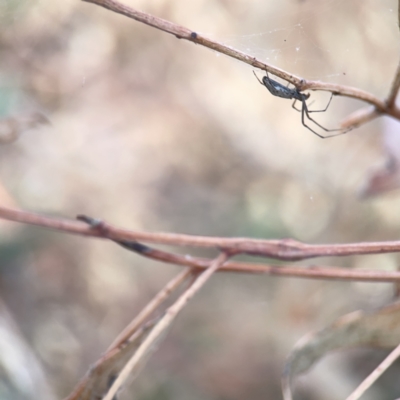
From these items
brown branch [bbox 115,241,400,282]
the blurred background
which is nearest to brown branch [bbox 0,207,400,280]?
brown branch [bbox 115,241,400,282]

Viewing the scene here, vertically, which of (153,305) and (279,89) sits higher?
(279,89)

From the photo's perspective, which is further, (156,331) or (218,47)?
(156,331)

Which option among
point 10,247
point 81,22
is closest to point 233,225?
point 10,247

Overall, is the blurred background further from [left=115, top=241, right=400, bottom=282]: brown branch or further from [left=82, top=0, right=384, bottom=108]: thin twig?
[left=82, top=0, right=384, bottom=108]: thin twig

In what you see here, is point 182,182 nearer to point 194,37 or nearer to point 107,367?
point 107,367

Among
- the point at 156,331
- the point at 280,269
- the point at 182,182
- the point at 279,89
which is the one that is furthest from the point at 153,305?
the point at 182,182

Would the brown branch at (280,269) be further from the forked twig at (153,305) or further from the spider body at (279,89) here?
the spider body at (279,89)

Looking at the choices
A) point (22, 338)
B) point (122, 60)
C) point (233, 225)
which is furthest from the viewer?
point (122, 60)

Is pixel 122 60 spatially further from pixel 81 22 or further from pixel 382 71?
pixel 382 71
